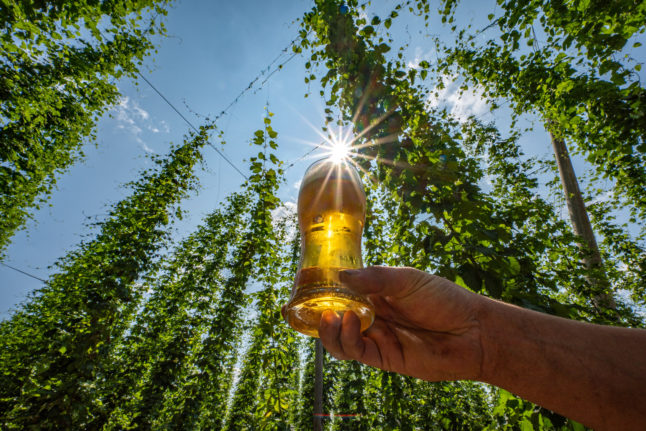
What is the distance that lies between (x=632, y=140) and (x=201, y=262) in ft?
55.5

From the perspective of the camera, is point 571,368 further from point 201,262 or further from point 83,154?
point 201,262

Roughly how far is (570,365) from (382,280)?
A: 72 cm

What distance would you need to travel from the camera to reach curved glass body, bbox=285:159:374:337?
43.5 inches

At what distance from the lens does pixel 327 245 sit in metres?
1.33

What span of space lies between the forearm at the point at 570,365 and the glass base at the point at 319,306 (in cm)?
55

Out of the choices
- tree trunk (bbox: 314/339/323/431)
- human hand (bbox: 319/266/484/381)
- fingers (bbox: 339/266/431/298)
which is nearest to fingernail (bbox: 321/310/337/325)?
human hand (bbox: 319/266/484/381)

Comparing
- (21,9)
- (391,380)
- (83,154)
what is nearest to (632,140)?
(391,380)

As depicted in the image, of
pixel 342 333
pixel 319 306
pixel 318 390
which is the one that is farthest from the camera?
pixel 318 390

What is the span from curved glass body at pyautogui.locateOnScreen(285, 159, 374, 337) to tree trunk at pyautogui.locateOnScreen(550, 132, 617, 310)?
5255 mm

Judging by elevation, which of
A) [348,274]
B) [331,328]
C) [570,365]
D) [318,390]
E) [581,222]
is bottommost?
[318,390]

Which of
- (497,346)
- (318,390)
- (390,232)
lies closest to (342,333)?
(497,346)

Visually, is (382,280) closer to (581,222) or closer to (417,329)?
(417,329)

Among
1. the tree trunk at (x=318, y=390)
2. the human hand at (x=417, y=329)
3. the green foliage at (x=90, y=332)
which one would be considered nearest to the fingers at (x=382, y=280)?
the human hand at (x=417, y=329)

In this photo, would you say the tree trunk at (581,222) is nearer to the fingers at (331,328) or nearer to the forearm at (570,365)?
the forearm at (570,365)
